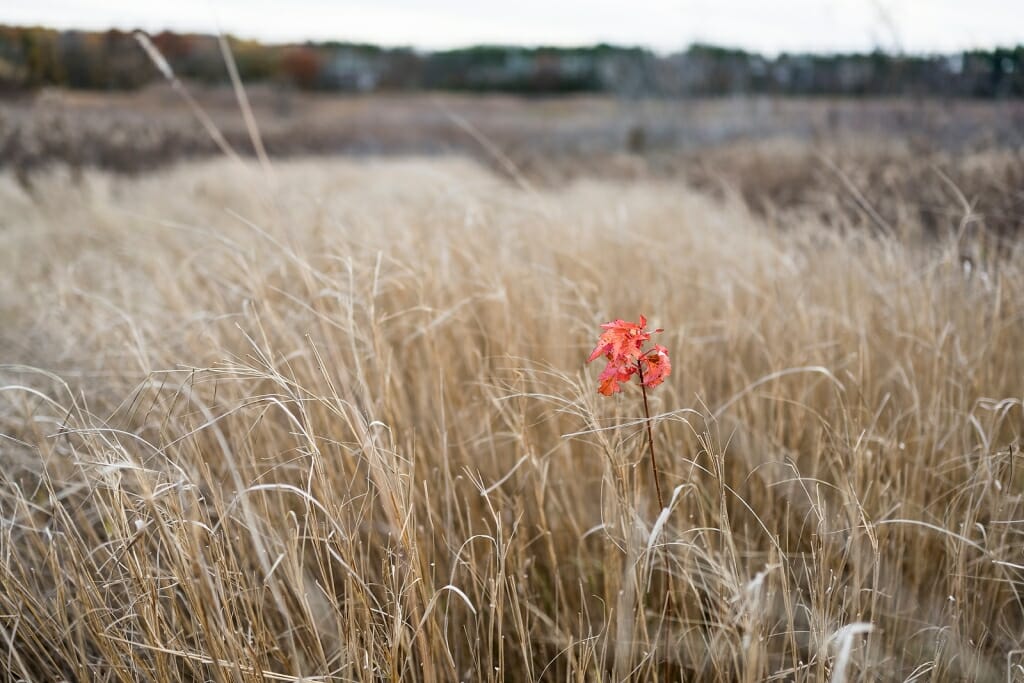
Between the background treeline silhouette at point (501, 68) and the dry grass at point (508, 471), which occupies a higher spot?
the background treeline silhouette at point (501, 68)

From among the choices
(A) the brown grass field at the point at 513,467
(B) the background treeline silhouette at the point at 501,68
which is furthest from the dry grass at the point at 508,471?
(B) the background treeline silhouette at the point at 501,68

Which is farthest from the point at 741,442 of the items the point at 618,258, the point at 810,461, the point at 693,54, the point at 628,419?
the point at 693,54

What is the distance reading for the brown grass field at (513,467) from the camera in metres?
0.88

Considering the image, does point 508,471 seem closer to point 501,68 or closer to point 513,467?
point 513,467

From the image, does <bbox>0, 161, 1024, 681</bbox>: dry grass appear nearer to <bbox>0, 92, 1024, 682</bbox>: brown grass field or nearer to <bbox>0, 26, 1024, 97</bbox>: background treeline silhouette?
<bbox>0, 92, 1024, 682</bbox>: brown grass field

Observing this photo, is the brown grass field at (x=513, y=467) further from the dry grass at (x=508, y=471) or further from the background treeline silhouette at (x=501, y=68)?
the background treeline silhouette at (x=501, y=68)

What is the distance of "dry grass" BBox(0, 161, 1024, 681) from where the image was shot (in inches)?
34.5

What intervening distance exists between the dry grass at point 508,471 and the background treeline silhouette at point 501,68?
4.15ft

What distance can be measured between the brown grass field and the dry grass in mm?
13

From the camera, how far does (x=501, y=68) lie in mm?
24469

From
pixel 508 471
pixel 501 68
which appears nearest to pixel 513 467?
pixel 508 471

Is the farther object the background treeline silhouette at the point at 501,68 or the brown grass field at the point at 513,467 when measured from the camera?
the background treeline silhouette at the point at 501,68

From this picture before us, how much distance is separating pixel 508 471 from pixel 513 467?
0.09 meters

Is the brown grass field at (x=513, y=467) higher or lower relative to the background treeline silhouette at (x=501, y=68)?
lower
